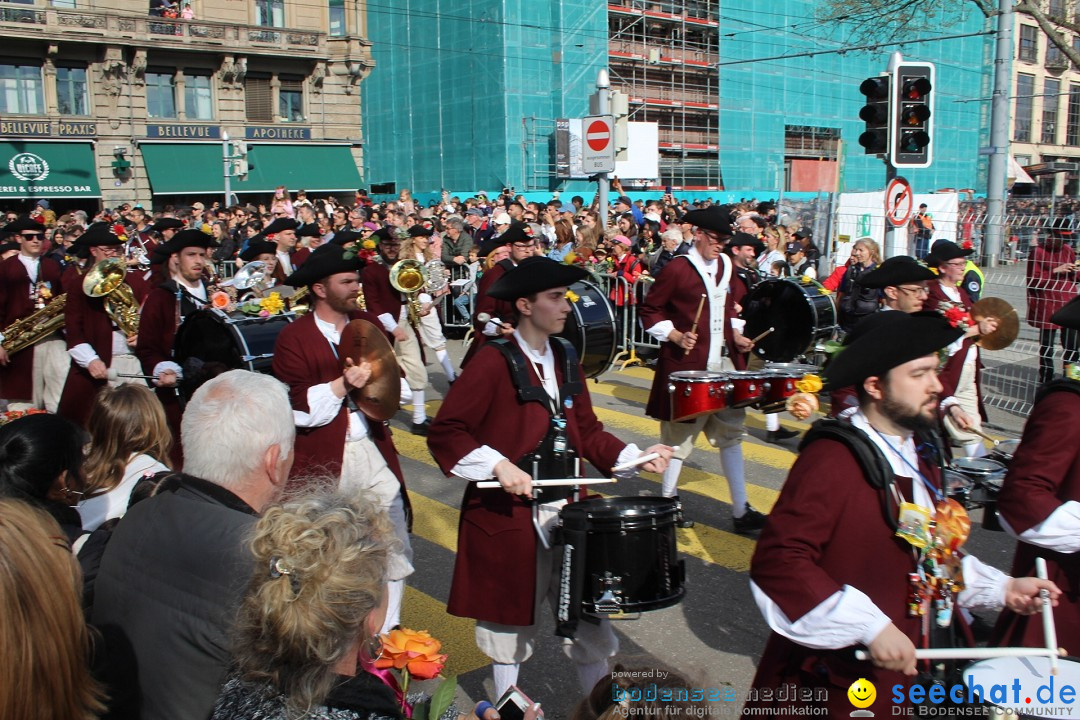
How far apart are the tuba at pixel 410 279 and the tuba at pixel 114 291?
93.8 inches

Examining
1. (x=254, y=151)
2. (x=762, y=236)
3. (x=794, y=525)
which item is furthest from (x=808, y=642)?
(x=254, y=151)

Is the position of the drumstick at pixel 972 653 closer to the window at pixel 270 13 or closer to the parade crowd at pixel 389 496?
the parade crowd at pixel 389 496

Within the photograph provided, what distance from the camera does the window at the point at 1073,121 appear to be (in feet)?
188

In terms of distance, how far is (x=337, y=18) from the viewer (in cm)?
4269

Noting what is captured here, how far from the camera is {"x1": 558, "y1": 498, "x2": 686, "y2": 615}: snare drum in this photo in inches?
134

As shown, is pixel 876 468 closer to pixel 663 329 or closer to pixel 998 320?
pixel 663 329

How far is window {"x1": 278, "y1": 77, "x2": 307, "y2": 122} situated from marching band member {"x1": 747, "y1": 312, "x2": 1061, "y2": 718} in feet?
132

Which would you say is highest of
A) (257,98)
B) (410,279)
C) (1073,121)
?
(1073,121)

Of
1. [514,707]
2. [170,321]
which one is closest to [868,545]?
[514,707]

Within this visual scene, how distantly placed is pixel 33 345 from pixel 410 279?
3.19 metres

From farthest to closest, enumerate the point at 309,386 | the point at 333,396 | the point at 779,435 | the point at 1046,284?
the point at 1046,284 → the point at 779,435 → the point at 309,386 → the point at 333,396

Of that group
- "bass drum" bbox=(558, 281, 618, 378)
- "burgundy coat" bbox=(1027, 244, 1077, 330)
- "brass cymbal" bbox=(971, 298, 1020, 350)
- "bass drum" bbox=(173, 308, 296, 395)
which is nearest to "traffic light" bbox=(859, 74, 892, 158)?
"burgundy coat" bbox=(1027, 244, 1077, 330)

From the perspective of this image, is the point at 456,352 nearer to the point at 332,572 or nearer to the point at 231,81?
the point at 332,572

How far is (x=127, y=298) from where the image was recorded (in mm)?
7020
